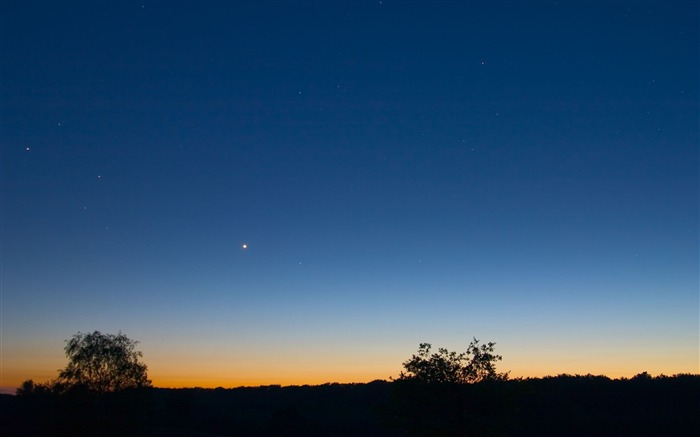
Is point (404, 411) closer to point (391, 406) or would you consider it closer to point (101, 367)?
point (391, 406)

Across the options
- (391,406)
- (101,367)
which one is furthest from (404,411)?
(101,367)

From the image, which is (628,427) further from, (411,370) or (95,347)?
(95,347)

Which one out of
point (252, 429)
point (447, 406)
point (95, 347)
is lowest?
point (252, 429)

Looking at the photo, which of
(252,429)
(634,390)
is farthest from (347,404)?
(634,390)

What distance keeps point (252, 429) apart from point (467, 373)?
4858cm

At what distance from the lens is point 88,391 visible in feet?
186

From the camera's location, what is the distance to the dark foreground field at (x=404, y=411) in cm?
3912

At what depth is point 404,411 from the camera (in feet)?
130

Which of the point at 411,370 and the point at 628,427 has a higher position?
the point at 411,370

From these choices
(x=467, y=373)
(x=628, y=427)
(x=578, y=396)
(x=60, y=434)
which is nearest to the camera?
(x=467, y=373)

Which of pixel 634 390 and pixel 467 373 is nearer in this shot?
pixel 467 373

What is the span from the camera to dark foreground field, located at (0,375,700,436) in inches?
1540

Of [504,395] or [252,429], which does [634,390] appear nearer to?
[252,429]

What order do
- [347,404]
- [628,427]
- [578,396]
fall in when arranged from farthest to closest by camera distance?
[347,404]
[578,396]
[628,427]
